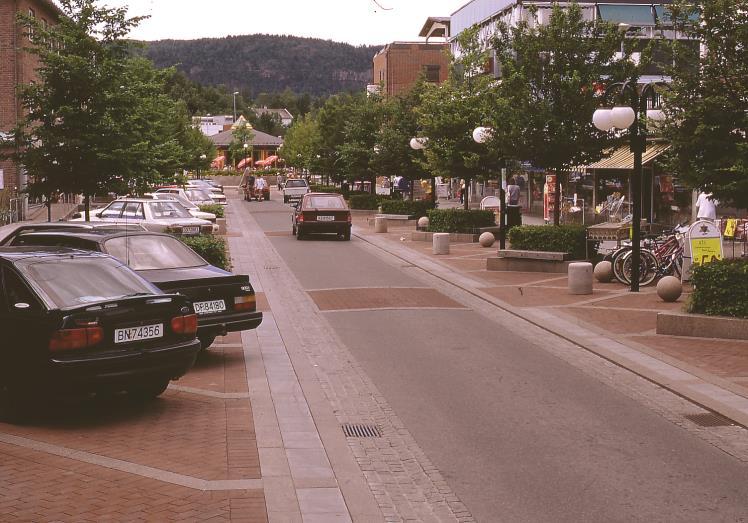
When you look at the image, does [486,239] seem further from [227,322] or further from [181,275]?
[181,275]

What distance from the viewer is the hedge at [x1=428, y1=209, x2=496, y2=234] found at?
31.0 metres

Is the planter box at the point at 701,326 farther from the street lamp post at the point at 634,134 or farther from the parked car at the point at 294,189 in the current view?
the parked car at the point at 294,189

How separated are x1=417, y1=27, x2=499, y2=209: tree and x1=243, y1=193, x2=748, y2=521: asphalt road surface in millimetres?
16332

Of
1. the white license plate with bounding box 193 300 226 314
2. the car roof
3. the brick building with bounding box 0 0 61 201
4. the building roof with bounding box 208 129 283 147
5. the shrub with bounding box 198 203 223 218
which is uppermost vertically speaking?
the building roof with bounding box 208 129 283 147

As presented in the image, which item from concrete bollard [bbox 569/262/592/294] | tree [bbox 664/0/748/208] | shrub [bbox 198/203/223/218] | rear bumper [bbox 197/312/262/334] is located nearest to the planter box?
tree [bbox 664/0/748/208]

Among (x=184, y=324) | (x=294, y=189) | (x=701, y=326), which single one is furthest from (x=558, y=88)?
(x=294, y=189)

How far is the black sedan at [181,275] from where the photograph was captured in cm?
1137

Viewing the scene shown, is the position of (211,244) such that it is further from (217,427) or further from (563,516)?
(563,516)

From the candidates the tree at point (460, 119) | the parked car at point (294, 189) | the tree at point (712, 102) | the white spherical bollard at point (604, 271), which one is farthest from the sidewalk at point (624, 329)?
the parked car at point (294, 189)

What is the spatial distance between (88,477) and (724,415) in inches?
218

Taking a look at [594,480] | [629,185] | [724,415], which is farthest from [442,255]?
[594,480]

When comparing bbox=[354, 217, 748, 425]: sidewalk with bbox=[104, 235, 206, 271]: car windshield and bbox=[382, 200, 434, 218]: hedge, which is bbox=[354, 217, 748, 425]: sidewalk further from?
bbox=[382, 200, 434, 218]: hedge

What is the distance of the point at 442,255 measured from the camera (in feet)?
86.5

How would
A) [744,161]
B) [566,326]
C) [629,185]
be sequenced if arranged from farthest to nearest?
[629,185] → [566,326] → [744,161]
